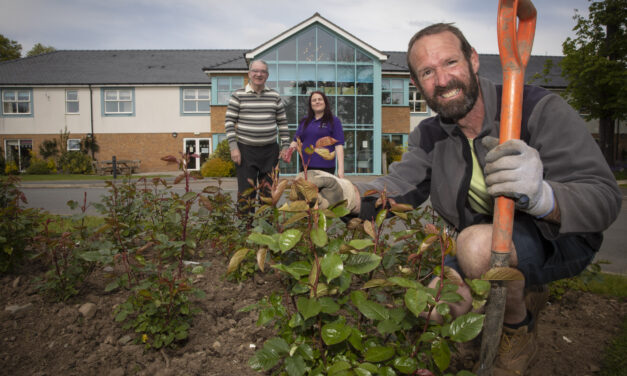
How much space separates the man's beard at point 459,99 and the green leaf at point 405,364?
3.99ft

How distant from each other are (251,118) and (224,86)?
767 inches

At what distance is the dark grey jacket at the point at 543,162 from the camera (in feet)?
4.87

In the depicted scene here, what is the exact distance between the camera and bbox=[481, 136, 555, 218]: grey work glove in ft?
4.32

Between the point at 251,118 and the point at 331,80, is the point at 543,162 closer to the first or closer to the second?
the point at 251,118

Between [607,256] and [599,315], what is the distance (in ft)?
7.54


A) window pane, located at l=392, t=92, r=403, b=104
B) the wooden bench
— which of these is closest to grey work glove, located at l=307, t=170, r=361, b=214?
the wooden bench

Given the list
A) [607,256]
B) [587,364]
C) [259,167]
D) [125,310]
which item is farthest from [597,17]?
[125,310]

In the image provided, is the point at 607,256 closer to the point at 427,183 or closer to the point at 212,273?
the point at 427,183

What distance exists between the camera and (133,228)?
323 cm

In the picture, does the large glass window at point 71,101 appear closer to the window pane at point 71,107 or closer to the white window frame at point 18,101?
the window pane at point 71,107

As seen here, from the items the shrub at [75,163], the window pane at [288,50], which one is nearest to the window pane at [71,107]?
the shrub at [75,163]

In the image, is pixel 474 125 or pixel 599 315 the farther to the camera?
pixel 599 315

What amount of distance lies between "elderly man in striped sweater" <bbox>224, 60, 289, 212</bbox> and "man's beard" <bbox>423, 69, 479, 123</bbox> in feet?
9.46

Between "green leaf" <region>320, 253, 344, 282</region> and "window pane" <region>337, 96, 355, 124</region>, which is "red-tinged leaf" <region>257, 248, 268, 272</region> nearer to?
"green leaf" <region>320, 253, 344, 282</region>
